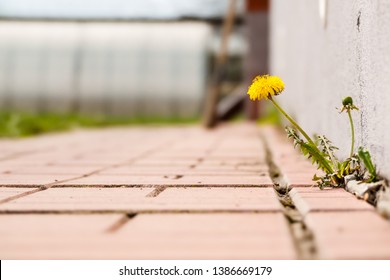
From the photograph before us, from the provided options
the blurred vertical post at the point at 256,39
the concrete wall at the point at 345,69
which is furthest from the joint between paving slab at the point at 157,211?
the blurred vertical post at the point at 256,39

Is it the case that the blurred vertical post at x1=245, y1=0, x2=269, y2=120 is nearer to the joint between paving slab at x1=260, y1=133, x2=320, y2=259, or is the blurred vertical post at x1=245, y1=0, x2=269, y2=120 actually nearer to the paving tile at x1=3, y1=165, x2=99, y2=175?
the paving tile at x1=3, y1=165, x2=99, y2=175

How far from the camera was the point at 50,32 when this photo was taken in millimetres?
8555

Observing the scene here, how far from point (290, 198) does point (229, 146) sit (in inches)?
73.5

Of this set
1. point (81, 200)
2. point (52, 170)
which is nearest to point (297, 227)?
point (81, 200)

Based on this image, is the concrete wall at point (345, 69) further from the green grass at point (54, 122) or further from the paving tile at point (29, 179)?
the green grass at point (54, 122)

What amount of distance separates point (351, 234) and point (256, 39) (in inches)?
265

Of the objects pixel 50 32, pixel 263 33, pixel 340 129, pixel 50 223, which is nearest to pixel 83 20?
pixel 50 32

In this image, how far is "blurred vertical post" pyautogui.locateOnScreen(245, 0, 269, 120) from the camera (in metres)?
7.43

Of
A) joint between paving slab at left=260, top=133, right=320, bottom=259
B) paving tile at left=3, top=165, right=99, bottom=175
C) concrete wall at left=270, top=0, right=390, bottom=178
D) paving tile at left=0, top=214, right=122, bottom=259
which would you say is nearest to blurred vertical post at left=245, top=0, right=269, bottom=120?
concrete wall at left=270, top=0, right=390, bottom=178

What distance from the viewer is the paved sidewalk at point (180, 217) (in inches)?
37.9

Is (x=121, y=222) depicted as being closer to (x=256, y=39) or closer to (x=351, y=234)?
(x=351, y=234)

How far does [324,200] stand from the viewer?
135cm

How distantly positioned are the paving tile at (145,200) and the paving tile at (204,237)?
0.09 m
